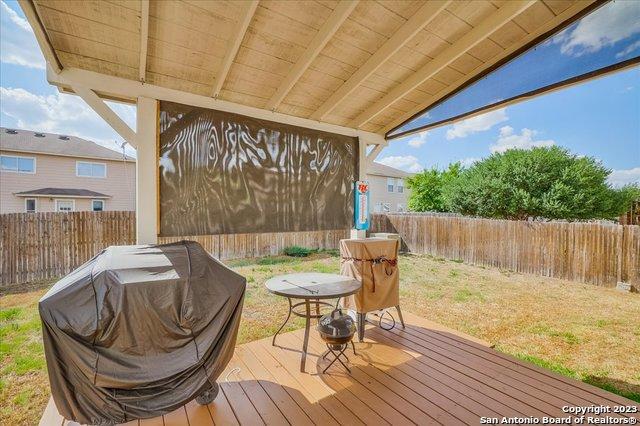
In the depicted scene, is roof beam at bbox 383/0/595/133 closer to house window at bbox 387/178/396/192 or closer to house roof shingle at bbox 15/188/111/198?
house roof shingle at bbox 15/188/111/198

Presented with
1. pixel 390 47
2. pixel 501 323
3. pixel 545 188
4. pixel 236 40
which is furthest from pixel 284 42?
pixel 545 188

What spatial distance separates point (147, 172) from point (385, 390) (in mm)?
2507

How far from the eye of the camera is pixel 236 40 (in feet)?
5.95

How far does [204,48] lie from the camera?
1.94m

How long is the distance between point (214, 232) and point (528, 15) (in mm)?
2831

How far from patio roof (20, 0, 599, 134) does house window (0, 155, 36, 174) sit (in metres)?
13.7

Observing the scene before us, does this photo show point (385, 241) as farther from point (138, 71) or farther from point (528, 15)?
point (138, 71)

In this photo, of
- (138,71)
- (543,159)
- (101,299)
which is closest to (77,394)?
(101,299)

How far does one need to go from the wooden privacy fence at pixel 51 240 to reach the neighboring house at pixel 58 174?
22.7 feet

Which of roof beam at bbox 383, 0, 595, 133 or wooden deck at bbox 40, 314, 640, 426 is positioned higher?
roof beam at bbox 383, 0, 595, 133

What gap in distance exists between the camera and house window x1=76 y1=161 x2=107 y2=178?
12344 millimetres

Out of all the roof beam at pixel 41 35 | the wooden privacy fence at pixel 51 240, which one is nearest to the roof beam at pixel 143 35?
the roof beam at pixel 41 35

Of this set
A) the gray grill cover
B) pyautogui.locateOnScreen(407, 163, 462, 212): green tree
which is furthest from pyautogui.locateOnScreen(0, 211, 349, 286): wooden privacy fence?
pyautogui.locateOnScreen(407, 163, 462, 212): green tree

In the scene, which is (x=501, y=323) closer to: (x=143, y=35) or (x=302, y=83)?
(x=302, y=83)
